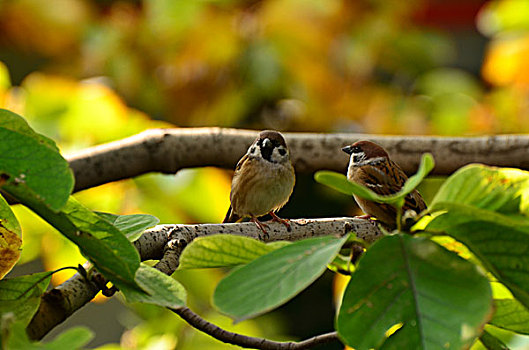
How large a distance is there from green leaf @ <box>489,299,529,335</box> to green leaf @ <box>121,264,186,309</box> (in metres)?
0.19

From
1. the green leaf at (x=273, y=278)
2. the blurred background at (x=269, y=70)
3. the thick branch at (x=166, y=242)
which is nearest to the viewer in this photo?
the green leaf at (x=273, y=278)

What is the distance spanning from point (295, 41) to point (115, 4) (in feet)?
1.78

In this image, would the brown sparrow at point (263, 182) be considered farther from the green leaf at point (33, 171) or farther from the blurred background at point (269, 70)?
the green leaf at point (33, 171)

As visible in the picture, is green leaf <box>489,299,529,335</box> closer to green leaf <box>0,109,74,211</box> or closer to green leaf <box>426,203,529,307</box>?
green leaf <box>426,203,529,307</box>

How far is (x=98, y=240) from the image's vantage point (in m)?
0.31

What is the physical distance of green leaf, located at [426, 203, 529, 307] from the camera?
0.31m

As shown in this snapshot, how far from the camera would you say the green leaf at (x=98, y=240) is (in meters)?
0.31

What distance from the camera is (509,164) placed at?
0.89m

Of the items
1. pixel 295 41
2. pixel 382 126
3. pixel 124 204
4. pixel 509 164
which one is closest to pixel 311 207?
pixel 382 126

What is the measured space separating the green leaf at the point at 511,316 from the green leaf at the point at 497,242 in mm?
84

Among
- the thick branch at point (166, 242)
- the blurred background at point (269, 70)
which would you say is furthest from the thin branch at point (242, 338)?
the blurred background at point (269, 70)

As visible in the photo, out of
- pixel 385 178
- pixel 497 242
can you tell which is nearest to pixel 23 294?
pixel 497 242

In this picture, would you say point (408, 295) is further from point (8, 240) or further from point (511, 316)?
point (8, 240)

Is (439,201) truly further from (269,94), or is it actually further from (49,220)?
(269,94)
